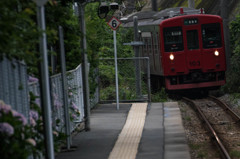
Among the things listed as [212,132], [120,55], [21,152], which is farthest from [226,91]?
[21,152]

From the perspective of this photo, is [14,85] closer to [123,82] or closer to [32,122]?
[32,122]

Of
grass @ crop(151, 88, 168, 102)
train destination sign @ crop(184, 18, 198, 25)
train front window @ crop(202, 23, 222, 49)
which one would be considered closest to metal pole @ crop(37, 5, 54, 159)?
grass @ crop(151, 88, 168, 102)

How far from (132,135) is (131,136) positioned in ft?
0.54

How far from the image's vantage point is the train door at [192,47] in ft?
72.1

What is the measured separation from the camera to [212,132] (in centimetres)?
1305

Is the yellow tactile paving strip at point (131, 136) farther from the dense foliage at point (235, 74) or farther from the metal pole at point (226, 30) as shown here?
the metal pole at point (226, 30)

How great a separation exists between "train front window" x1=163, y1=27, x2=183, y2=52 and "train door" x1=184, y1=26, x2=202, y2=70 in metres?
0.21

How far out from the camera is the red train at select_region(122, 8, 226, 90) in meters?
21.9

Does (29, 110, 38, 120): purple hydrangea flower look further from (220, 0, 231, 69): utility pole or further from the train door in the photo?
(220, 0, 231, 69): utility pole

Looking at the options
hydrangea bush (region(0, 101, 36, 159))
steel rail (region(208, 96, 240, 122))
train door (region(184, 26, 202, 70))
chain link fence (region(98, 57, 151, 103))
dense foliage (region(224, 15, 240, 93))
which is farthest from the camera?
dense foliage (region(224, 15, 240, 93))

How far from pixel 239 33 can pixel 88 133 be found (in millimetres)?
12400

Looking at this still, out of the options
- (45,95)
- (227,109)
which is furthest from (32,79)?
(227,109)

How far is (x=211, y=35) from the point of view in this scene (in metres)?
22.1

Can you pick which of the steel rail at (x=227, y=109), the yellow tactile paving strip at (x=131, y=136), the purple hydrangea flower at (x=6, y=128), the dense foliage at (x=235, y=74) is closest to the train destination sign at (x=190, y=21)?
the dense foliage at (x=235, y=74)
